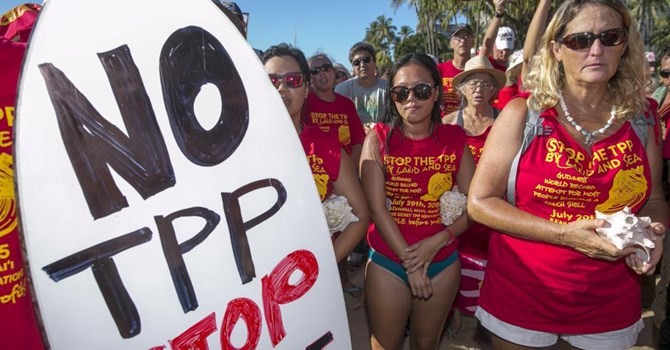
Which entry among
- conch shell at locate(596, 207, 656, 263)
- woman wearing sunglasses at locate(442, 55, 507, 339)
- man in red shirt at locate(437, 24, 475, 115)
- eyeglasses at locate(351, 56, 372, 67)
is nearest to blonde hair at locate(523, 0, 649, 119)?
conch shell at locate(596, 207, 656, 263)

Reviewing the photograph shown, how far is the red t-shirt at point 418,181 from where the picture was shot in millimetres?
2209

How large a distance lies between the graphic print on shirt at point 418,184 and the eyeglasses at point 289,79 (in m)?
0.55

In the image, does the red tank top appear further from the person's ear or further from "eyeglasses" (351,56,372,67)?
"eyeglasses" (351,56,372,67)

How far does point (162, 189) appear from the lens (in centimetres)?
106

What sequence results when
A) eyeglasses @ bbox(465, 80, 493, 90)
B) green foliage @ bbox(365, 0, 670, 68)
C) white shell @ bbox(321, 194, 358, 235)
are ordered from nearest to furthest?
white shell @ bbox(321, 194, 358, 235)
eyeglasses @ bbox(465, 80, 493, 90)
green foliage @ bbox(365, 0, 670, 68)

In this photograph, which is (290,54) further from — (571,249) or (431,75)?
(571,249)

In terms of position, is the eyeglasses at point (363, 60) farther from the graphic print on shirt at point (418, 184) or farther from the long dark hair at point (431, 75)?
the graphic print on shirt at point (418, 184)

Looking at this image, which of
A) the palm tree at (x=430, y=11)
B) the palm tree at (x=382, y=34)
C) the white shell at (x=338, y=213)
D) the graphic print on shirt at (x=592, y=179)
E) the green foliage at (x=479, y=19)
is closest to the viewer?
the graphic print on shirt at (x=592, y=179)

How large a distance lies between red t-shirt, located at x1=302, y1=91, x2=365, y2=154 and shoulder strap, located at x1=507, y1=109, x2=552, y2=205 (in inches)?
86.3

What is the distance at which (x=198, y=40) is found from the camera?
116 centimetres

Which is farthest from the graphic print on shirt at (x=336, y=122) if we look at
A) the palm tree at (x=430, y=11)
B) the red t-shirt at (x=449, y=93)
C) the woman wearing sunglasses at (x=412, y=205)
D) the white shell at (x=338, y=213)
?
the palm tree at (x=430, y=11)

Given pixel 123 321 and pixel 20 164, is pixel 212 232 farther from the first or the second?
pixel 20 164

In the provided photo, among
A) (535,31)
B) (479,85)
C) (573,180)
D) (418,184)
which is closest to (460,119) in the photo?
(479,85)

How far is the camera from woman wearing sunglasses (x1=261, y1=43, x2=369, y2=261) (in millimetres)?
1929
